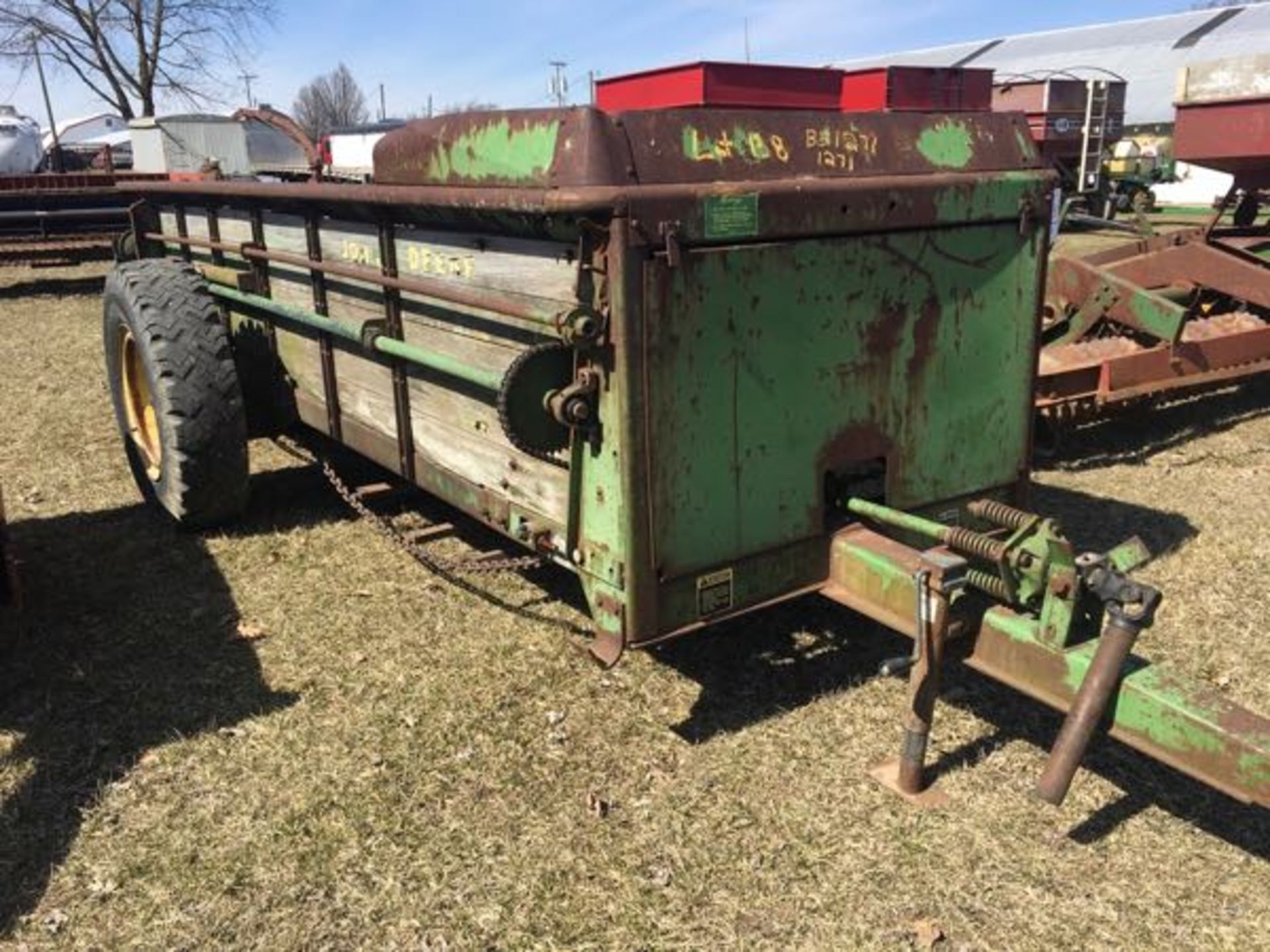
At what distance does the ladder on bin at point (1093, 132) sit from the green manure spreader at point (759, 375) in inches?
725

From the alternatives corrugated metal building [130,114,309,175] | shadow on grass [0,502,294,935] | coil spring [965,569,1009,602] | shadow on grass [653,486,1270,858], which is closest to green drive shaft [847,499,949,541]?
coil spring [965,569,1009,602]

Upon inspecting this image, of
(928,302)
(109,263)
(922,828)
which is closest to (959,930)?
(922,828)

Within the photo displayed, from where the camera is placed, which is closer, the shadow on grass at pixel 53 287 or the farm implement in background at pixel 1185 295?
the farm implement in background at pixel 1185 295

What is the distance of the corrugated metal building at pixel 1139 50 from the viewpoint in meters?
32.6

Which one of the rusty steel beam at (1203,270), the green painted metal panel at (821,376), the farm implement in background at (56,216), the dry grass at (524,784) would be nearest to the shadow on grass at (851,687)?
the dry grass at (524,784)

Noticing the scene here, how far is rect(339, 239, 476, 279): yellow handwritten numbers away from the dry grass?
1.29 meters

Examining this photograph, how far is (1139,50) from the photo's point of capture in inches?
1426

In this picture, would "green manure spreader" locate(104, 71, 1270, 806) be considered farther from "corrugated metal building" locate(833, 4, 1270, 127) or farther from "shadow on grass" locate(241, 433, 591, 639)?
"corrugated metal building" locate(833, 4, 1270, 127)

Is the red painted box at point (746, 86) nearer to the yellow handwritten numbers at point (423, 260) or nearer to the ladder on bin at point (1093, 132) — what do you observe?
the yellow handwritten numbers at point (423, 260)

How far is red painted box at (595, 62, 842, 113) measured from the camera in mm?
3582

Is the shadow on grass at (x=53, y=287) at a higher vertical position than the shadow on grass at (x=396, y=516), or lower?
higher

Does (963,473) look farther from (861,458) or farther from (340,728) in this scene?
(340,728)

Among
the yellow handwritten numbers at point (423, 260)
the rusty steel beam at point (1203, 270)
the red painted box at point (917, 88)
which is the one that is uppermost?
the red painted box at point (917, 88)

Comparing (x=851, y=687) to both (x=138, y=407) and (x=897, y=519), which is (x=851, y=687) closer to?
(x=897, y=519)
